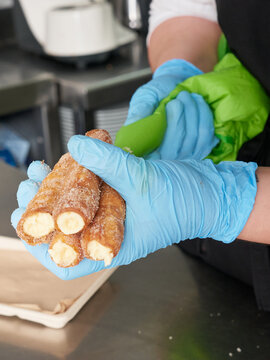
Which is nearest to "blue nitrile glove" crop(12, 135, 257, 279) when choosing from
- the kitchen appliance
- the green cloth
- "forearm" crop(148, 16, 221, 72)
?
the green cloth

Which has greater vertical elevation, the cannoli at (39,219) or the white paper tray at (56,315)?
the cannoli at (39,219)

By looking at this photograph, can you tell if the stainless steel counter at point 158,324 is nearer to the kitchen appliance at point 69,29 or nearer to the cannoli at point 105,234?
the cannoli at point 105,234

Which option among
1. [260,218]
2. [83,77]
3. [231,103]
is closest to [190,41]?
[231,103]

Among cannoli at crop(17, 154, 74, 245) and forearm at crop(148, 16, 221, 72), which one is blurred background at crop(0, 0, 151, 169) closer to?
forearm at crop(148, 16, 221, 72)

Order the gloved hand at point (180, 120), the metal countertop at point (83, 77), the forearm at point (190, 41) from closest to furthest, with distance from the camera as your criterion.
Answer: the gloved hand at point (180, 120) < the forearm at point (190, 41) < the metal countertop at point (83, 77)

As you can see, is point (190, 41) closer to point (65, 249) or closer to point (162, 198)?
point (162, 198)

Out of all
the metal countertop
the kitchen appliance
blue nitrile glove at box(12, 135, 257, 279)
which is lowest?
the metal countertop

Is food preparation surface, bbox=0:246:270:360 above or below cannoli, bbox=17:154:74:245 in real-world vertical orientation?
below

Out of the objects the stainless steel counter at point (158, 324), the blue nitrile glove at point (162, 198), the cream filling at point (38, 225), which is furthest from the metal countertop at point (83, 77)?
the cream filling at point (38, 225)
